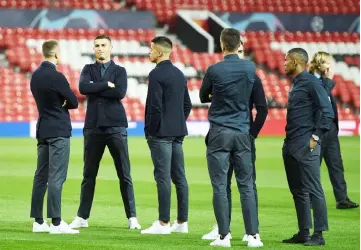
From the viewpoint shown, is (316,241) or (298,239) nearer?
(316,241)

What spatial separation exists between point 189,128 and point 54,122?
19558 mm

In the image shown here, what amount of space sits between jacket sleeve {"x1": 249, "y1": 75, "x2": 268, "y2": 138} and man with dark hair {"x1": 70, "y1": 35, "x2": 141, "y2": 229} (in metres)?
1.69

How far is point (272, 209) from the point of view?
13.3 meters

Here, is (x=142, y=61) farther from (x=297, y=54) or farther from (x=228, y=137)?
(x=228, y=137)

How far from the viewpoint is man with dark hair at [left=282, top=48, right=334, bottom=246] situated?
9836 millimetres

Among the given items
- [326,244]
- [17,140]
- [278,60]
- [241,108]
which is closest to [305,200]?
[326,244]

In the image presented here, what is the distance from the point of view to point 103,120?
10906 mm

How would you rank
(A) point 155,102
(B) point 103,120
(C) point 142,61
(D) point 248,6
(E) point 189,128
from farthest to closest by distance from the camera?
(D) point 248,6 → (C) point 142,61 → (E) point 189,128 → (B) point 103,120 → (A) point 155,102

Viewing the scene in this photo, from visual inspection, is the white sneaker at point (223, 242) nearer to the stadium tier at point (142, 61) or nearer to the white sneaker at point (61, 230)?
the white sneaker at point (61, 230)

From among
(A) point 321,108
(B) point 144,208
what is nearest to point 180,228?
(A) point 321,108

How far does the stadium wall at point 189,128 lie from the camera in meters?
28.6

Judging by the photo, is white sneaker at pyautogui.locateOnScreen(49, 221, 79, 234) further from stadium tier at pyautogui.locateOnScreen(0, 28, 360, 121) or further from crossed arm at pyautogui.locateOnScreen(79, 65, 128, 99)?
stadium tier at pyautogui.locateOnScreen(0, 28, 360, 121)

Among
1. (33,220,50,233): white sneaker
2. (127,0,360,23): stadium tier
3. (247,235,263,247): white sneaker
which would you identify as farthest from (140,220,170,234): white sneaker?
(127,0,360,23): stadium tier

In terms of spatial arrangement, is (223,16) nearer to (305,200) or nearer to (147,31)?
(147,31)
